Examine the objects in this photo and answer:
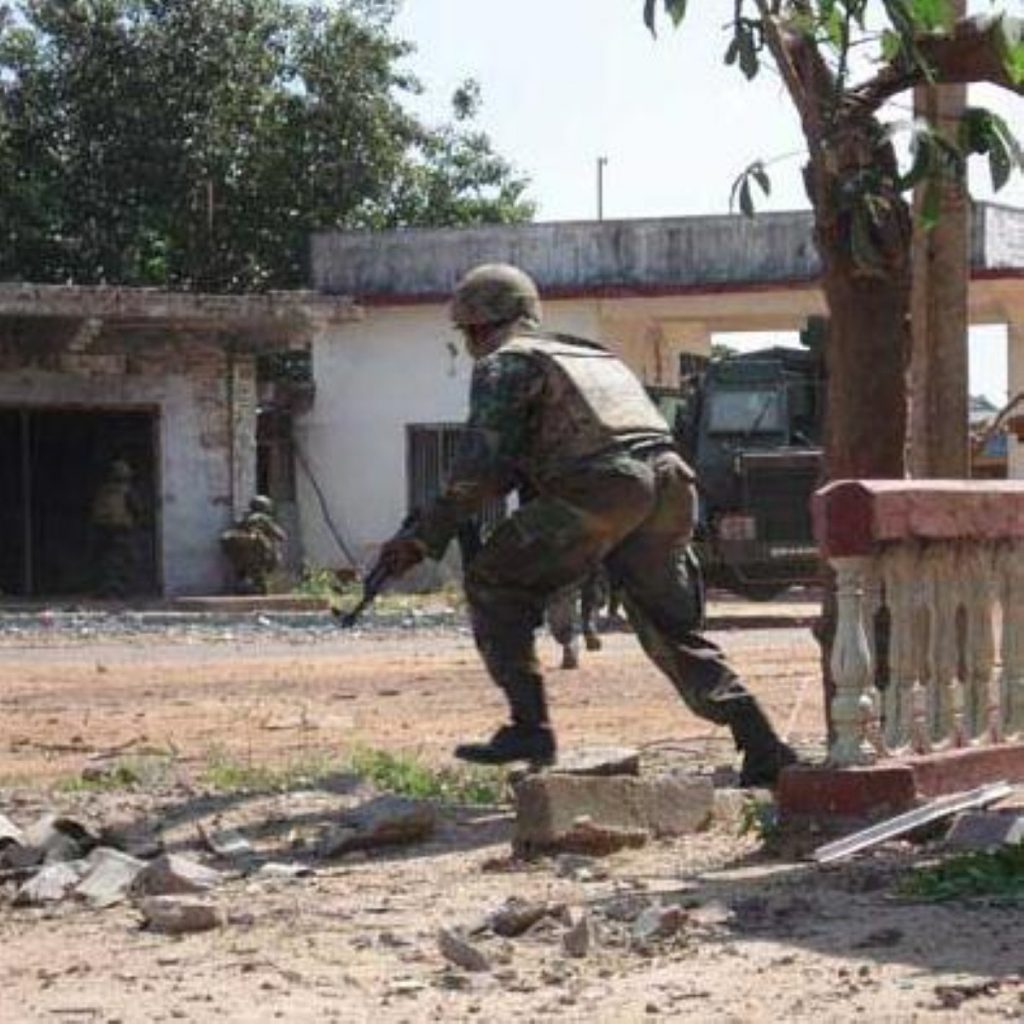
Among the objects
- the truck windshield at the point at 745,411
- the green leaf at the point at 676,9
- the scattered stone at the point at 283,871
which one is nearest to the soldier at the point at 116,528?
the truck windshield at the point at 745,411

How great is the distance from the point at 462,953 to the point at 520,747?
2461 millimetres

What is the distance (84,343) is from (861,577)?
18686 mm

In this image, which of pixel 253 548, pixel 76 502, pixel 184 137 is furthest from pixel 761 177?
pixel 184 137

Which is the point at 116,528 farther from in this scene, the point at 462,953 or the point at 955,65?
the point at 462,953

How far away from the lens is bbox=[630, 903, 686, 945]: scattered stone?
527cm

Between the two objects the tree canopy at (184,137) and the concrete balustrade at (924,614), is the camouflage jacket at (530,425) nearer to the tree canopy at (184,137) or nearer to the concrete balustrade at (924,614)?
the concrete balustrade at (924,614)

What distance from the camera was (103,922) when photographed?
5.96 m

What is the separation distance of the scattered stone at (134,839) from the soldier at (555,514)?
3.22ft

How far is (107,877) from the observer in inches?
249

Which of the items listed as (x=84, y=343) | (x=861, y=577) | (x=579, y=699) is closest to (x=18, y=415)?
(x=84, y=343)

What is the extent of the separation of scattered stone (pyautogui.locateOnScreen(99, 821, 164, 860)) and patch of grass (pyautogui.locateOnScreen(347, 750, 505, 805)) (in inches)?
37.9

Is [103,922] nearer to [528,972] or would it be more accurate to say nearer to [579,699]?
[528,972]

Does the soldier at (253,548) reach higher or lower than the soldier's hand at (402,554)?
lower

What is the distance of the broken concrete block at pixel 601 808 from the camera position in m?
6.55
